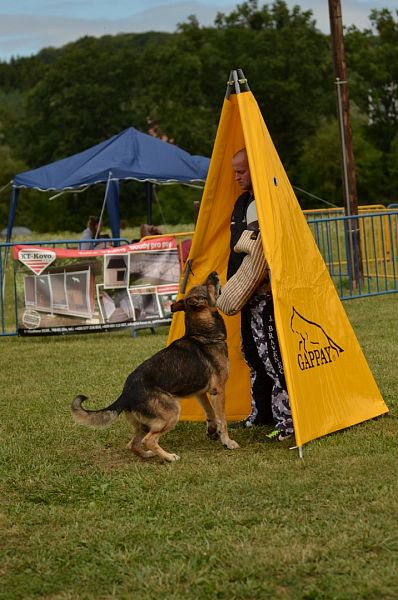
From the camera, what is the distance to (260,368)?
23.2 feet

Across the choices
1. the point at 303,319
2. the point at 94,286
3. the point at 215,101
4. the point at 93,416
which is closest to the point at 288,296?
the point at 303,319

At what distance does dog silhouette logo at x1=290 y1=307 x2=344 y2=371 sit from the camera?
21.3 ft

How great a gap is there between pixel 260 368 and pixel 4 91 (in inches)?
5321

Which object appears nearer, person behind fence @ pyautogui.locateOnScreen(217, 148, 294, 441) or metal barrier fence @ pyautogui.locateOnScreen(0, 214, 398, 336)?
person behind fence @ pyautogui.locateOnScreen(217, 148, 294, 441)

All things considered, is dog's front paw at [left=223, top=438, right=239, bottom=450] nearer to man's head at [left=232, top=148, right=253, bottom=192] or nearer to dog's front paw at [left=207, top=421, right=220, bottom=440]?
dog's front paw at [left=207, top=421, right=220, bottom=440]

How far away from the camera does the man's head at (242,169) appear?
670 centimetres

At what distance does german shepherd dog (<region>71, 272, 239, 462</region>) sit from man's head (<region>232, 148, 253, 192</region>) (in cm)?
70

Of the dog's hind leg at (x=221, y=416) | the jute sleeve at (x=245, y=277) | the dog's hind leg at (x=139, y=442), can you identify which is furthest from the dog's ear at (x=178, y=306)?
the dog's hind leg at (x=139, y=442)

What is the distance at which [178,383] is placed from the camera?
6.42 meters

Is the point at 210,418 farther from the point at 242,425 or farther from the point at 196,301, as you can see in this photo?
the point at 196,301

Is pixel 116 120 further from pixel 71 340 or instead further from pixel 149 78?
pixel 71 340

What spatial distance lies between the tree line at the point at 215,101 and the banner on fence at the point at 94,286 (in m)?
43.9

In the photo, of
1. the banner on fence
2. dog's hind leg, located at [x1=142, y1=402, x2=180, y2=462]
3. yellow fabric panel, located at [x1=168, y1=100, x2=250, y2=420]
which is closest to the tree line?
the banner on fence

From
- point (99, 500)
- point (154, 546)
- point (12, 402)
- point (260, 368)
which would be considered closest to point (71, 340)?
point (12, 402)
